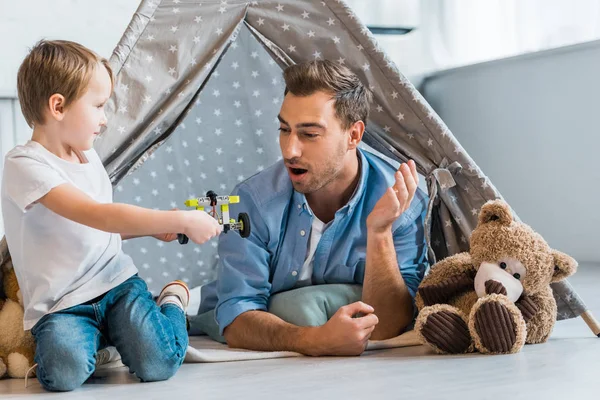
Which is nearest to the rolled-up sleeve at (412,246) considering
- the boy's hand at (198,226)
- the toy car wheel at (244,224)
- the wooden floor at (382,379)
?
the wooden floor at (382,379)

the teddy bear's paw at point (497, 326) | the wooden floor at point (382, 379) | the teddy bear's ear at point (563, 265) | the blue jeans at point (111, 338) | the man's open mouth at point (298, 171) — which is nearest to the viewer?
the wooden floor at point (382, 379)

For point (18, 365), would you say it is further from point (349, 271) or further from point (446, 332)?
point (446, 332)

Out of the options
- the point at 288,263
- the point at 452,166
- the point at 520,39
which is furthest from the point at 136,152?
the point at 520,39

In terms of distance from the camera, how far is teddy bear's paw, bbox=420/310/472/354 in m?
1.71

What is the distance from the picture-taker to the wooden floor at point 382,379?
4.70 ft

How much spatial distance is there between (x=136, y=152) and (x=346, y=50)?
1.81 feet

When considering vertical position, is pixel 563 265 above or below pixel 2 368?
above

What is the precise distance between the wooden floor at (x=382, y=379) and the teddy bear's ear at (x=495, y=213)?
0.88ft

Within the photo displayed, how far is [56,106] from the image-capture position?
162cm

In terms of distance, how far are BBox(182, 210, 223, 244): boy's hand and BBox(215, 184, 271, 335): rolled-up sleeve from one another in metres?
0.38

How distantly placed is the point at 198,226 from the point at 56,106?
15.0 inches

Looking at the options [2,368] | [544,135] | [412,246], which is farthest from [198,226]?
[544,135]

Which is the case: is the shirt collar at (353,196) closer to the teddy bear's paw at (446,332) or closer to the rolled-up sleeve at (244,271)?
the rolled-up sleeve at (244,271)

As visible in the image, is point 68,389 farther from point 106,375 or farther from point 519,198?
point 519,198
